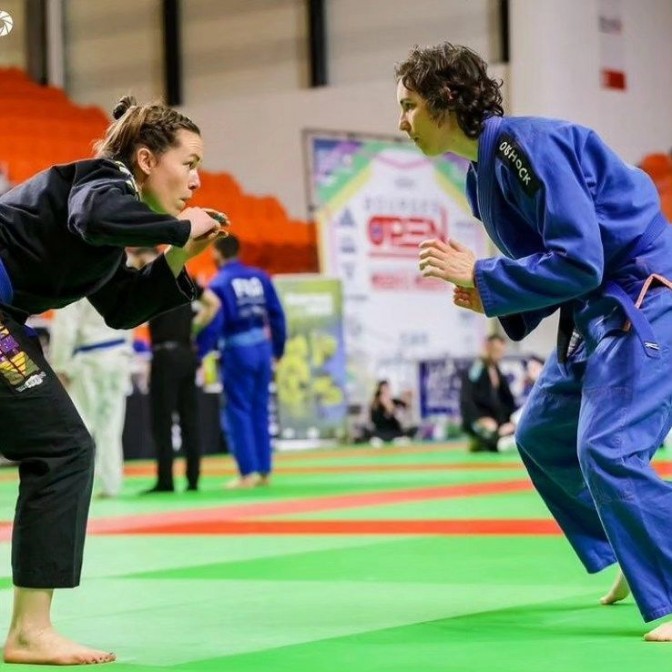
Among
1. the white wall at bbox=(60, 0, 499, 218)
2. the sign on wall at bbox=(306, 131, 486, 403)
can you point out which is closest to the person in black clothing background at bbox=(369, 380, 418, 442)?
the sign on wall at bbox=(306, 131, 486, 403)

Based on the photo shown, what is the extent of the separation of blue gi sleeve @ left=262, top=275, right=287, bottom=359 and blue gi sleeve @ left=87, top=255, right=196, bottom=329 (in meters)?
7.68

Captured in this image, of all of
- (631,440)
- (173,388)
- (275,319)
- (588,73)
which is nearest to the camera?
(631,440)

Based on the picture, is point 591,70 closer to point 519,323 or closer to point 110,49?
point 110,49

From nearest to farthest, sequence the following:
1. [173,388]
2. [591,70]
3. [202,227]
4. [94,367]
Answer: [202,227] → [94,367] → [173,388] → [591,70]

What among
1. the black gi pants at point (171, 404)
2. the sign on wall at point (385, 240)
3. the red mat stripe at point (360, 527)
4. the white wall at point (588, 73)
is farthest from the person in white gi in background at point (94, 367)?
the white wall at point (588, 73)

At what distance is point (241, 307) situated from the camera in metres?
11.6

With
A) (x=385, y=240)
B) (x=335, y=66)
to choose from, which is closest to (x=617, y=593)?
(x=385, y=240)

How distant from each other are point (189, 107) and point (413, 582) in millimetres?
18977

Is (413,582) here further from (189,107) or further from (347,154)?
(189,107)

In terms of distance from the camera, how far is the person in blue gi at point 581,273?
3932 millimetres

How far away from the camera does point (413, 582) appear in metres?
5.47

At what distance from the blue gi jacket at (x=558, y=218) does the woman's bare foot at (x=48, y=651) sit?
4.43 feet

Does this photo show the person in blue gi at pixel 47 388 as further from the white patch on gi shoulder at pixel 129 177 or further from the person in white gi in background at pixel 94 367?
the person in white gi in background at pixel 94 367

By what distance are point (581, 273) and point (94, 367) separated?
23.4 feet
